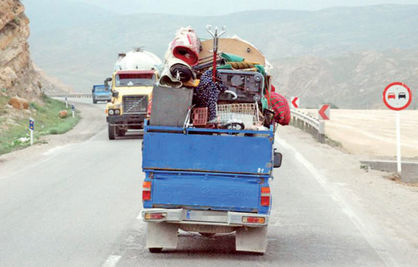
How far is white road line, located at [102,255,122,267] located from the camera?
9750 millimetres

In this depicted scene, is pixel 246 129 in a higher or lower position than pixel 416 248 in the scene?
higher

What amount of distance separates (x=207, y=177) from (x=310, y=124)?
79.6ft

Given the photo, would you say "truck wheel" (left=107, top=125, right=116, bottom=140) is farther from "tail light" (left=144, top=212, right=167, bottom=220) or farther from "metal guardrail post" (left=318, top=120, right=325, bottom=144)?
"tail light" (left=144, top=212, right=167, bottom=220)

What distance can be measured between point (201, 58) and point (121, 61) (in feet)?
75.1

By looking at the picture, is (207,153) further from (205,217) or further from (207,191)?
(205,217)

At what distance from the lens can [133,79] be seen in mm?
33188

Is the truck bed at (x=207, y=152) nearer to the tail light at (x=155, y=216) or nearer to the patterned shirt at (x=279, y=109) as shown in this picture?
the tail light at (x=155, y=216)

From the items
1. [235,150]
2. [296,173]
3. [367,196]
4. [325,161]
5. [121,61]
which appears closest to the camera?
[235,150]

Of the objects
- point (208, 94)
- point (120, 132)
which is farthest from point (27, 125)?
point (208, 94)

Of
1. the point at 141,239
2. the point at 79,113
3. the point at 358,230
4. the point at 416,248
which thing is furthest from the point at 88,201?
the point at 79,113

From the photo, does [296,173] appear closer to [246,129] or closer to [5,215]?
[5,215]

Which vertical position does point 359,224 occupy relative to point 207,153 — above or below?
below

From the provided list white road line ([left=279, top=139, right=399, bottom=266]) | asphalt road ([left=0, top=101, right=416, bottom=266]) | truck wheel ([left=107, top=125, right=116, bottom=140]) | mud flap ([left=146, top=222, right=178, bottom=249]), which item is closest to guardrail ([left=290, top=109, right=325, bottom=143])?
truck wheel ([left=107, top=125, right=116, bottom=140])

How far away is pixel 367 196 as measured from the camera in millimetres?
16578
